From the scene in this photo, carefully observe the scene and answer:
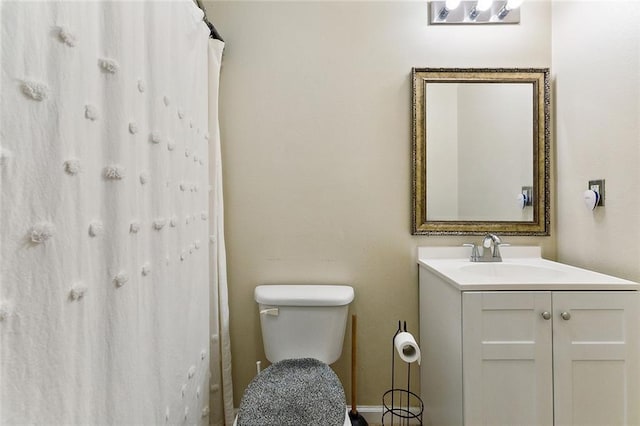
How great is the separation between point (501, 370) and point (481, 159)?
0.97 m

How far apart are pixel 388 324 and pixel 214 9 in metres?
1.78

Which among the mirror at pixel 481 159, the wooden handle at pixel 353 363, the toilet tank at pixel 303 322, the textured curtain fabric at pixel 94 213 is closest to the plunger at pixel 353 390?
the wooden handle at pixel 353 363

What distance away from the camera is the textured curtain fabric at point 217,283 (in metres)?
1.49

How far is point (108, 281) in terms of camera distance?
75 centimetres

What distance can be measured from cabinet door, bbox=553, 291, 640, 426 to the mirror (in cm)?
58

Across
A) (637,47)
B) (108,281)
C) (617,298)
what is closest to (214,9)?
(108,281)

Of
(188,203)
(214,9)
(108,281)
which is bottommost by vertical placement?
(108,281)

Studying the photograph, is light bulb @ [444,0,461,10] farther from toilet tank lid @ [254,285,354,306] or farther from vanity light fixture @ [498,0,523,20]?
toilet tank lid @ [254,285,354,306]

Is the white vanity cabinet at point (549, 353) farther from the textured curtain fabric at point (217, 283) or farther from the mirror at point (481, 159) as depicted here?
the textured curtain fabric at point (217, 283)

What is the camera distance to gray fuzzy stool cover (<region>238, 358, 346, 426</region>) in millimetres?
987

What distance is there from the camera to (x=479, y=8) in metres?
1.51

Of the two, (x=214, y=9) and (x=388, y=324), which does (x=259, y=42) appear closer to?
(x=214, y=9)

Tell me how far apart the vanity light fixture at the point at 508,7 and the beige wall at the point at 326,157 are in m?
0.14

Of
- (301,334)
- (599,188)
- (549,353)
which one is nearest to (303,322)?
(301,334)
